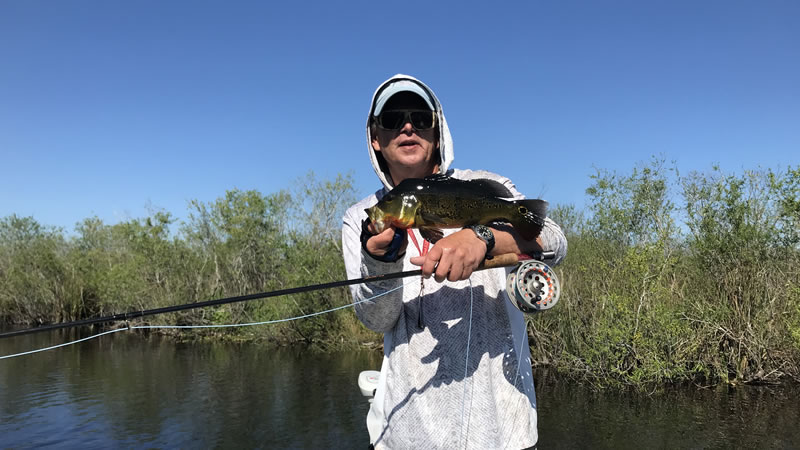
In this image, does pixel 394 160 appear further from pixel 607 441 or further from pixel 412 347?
pixel 607 441

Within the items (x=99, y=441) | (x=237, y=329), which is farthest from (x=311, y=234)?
(x=99, y=441)

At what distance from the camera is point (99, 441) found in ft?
39.6

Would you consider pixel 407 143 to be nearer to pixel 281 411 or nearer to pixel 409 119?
pixel 409 119

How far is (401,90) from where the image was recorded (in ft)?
8.23

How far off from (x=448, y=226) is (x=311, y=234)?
1267 inches

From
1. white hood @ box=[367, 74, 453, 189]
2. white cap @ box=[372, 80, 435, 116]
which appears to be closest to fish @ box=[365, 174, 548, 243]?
white hood @ box=[367, 74, 453, 189]

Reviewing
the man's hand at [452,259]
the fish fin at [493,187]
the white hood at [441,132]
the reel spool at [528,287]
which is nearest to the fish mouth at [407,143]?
the white hood at [441,132]

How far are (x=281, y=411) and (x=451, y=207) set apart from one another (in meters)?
13.2

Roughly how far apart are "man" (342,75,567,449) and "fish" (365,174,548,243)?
0.06m

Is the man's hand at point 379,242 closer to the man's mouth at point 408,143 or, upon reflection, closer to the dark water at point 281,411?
the man's mouth at point 408,143

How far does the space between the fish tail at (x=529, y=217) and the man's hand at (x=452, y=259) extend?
31 centimetres

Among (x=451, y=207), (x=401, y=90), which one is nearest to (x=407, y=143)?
(x=401, y=90)

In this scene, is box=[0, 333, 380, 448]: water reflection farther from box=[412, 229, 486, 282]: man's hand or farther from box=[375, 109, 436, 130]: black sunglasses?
box=[412, 229, 486, 282]: man's hand

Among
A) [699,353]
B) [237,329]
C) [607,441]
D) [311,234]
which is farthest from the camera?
[311,234]
